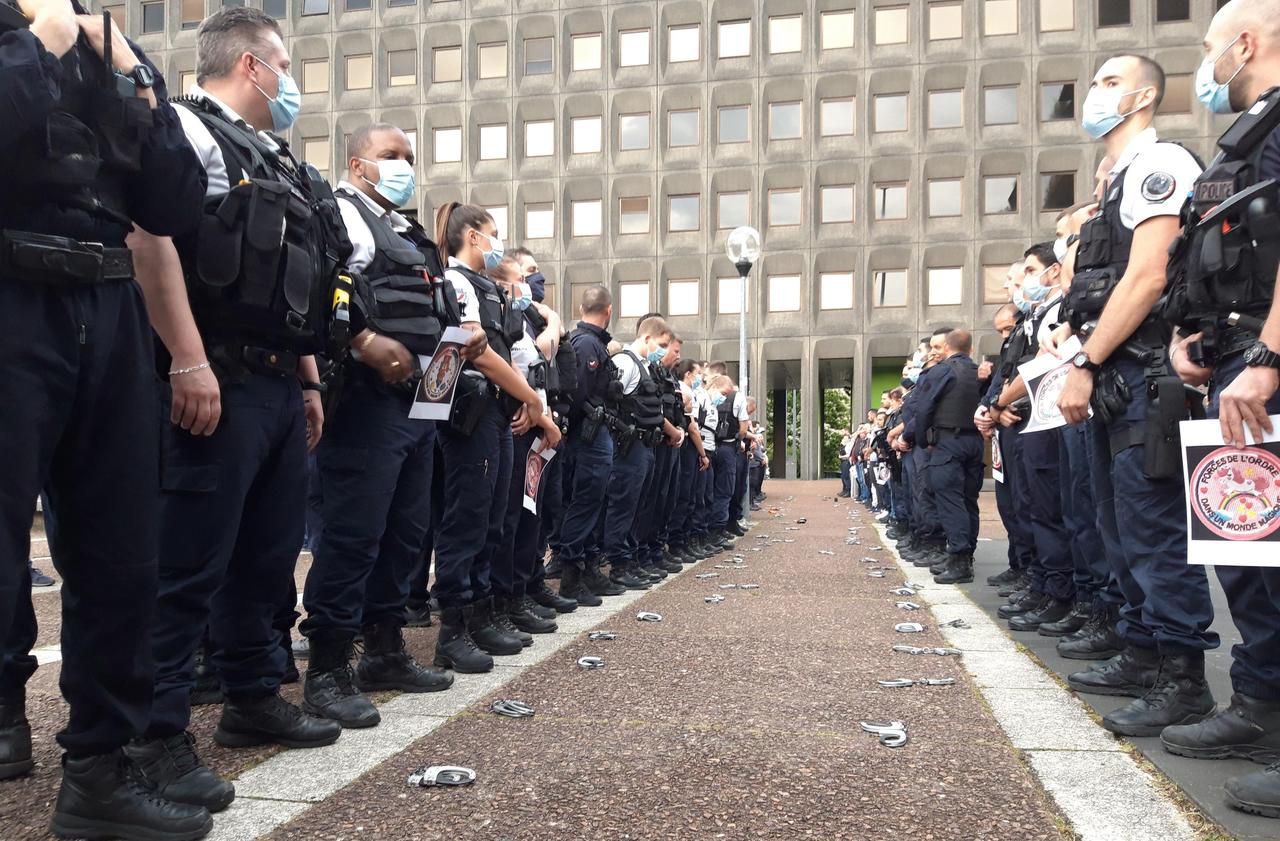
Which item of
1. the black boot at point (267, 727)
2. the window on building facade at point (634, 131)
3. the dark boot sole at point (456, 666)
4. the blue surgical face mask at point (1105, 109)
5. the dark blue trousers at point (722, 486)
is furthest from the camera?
the window on building facade at point (634, 131)

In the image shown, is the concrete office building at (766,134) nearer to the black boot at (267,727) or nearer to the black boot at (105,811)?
the black boot at (267,727)

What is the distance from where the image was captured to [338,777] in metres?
2.98

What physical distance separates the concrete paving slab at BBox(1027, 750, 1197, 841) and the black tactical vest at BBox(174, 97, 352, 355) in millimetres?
2565

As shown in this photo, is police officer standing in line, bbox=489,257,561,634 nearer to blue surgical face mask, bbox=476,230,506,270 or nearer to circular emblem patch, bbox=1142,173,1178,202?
blue surgical face mask, bbox=476,230,506,270

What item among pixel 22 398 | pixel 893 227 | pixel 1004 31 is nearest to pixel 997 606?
pixel 22 398

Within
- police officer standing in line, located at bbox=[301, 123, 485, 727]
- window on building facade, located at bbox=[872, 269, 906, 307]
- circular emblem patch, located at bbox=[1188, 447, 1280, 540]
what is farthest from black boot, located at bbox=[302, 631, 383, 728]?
window on building facade, located at bbox=[872, 269, 906, 307]

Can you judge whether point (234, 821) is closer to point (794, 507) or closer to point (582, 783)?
point (582, 783)

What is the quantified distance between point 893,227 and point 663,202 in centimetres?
771

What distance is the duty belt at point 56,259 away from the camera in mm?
2078

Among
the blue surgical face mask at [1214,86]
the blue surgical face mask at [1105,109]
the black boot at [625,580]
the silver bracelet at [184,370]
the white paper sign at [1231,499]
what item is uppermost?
the blue surgical face mask at [1105,109]

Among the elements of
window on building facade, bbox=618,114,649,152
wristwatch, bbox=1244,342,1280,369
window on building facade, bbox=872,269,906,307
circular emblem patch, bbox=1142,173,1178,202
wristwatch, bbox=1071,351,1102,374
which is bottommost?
wristwatch, bbox=1244,342,1280,369

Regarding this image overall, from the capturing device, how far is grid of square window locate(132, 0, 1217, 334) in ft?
108

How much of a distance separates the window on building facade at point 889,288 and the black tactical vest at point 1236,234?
104 feet

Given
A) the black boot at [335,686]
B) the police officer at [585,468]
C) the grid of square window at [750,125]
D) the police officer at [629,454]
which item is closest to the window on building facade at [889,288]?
the grid of square window at [750,125]
